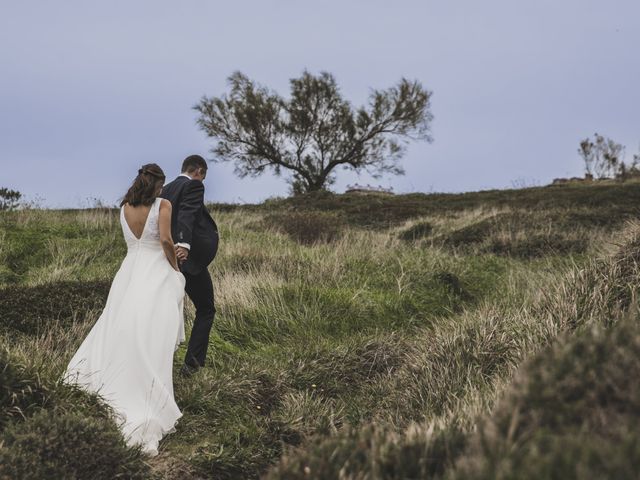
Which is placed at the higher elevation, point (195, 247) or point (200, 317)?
point (195, 247)

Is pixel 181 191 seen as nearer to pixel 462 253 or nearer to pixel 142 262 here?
pixel 142 262

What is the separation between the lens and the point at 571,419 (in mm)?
1685

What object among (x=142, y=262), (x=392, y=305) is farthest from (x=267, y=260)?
(x=142, y=262)

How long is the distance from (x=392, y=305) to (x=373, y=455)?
6160 millimetres

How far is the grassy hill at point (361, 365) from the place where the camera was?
176cm

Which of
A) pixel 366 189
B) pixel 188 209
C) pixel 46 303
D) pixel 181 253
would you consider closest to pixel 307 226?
pixel 46 303

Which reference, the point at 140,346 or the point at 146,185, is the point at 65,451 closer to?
the point at 140,346

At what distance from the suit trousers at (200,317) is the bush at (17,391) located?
1965 millimetres

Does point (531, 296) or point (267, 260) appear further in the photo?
point (267, 260)

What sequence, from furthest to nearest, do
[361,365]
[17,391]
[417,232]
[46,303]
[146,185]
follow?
[417,232]
[46,303]
[361,365]
[146,185]
[17,391]

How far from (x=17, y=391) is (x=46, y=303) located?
11.9 feet

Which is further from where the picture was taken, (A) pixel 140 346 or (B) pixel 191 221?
(B) pixel 191 221

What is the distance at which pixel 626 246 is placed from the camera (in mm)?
6215

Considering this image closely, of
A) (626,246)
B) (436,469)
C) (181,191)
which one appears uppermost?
(181,191)
